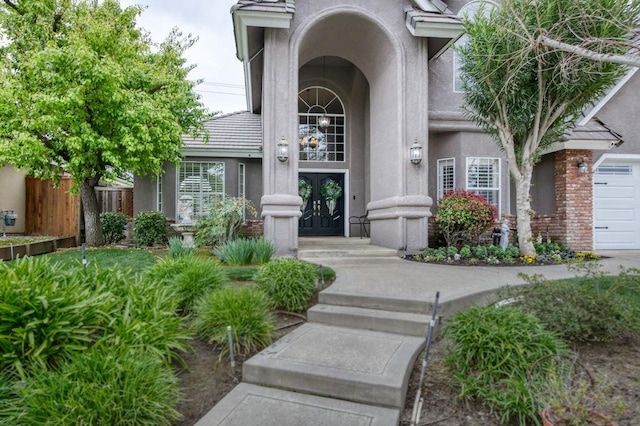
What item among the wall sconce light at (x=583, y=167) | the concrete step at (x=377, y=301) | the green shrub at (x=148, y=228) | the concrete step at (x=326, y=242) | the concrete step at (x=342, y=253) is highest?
the wall sconce light at (x=583, y=167)

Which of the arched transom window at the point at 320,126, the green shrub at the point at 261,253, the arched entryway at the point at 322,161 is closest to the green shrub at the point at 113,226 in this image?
the arched entryway at the point at 322,161

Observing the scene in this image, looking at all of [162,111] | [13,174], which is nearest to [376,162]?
[162,111]

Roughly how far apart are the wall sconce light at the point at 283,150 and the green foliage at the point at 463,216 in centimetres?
400

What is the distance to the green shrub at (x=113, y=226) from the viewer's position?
1118 cm

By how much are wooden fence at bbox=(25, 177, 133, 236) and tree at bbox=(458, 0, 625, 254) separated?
1187 centimetres

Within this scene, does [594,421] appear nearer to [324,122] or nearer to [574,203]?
[574,203]

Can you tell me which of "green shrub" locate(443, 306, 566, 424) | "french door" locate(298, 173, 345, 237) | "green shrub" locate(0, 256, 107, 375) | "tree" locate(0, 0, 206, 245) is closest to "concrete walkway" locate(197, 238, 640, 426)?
"green shrub" locate(443, 306, 566, 424)

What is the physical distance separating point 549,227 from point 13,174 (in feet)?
58.0

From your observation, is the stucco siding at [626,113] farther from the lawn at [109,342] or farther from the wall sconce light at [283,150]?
the lawn at [109,342]

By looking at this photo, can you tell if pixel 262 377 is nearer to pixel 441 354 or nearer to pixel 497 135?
pixel 441 354

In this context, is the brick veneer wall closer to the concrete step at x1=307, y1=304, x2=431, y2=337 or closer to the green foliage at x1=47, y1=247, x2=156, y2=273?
the concrete step at x1=307, y1=304, x2=431, y2=337

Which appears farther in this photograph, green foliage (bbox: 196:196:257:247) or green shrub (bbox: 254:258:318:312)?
green foliage (bbox: 196:196:257:247)

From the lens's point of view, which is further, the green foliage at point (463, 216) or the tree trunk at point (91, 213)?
the tree trunk at point (91, 213)

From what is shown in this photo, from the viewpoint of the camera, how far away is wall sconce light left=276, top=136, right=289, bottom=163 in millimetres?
7742
